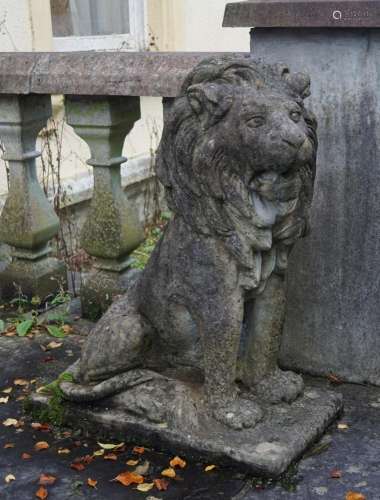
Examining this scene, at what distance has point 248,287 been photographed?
125 inches

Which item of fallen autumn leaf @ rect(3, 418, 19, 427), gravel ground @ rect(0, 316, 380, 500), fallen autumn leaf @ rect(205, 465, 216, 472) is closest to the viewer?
gravel ground @ rect(0, 316, 380, 500)

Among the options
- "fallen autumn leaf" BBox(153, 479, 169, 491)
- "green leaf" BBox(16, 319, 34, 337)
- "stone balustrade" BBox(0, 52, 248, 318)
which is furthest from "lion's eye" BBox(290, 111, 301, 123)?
"green leaf" BBox(16, 319, 34, 337)

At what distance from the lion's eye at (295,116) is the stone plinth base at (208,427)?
3.73 feet

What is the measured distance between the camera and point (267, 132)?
291 cm

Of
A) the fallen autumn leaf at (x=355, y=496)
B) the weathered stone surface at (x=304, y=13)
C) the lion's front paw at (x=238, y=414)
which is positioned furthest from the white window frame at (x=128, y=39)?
the fallen autumn leaf at (x=355, y=496)

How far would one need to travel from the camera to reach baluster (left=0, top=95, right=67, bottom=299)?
4578mm

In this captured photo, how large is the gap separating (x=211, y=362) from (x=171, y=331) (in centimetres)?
23

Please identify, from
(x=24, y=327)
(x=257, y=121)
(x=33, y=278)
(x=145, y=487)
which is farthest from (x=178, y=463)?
(x=33, y=278)

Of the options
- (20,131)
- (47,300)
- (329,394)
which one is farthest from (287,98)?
(47,300)

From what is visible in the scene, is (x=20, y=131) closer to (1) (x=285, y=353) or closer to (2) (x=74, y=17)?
(1) (x=285, y=353)

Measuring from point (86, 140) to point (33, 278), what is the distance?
0.93 metres

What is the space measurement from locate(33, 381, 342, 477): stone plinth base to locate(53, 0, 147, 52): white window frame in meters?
4.82

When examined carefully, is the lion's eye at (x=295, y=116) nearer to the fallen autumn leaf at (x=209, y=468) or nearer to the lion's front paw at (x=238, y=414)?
the lion's front paw at (x=238, y=414)

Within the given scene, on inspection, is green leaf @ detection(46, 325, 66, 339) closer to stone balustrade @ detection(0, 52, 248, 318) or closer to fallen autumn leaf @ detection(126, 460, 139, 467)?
stone balustrade @ detection(0, 52, 248, 318)
